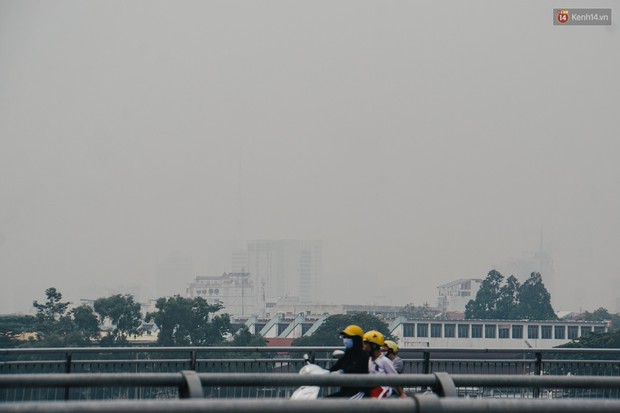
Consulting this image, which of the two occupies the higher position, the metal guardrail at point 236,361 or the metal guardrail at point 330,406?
the metal guardrail at point 330,406

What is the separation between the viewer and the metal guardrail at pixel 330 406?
18.0 ft

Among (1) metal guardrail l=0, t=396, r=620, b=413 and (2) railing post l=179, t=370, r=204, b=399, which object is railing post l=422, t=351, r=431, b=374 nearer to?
(2) railing post l=179, t=370, r=204, b=399

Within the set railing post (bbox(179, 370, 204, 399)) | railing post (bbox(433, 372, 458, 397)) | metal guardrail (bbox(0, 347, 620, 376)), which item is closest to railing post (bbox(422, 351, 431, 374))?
metal guardrail (bbox(0, 347, 620, 376))

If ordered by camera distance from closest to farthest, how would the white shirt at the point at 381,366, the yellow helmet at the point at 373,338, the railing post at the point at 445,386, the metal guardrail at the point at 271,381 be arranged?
the metal guardrail at the point at 271,381
the railing post at the point at 445,386
the white shirt at the point at 381,366
the yellow helmet at the point at 373,338

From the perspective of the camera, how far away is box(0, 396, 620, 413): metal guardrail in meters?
5.48

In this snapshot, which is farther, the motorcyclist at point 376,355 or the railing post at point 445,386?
the motorcyclist at point 376,355

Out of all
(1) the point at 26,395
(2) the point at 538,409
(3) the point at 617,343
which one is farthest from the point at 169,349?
(3) the point at 617,343

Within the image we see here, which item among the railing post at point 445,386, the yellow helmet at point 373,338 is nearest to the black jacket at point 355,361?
the yellow helmet at point 373,338

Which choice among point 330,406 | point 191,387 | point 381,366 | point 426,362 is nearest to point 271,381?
point 191,387

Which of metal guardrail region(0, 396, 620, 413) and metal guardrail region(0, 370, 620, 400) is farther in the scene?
metal guardrail region(0, 370, 620, 400)

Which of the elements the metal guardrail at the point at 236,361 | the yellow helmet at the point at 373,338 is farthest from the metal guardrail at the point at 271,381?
the metal guardrail at the point at 236,361

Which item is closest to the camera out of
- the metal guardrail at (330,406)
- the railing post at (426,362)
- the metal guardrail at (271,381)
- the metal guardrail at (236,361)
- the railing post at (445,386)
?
the metal guardrail at (330,406)

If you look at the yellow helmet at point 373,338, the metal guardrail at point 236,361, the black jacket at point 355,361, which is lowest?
the metal guardrail at point 236,361

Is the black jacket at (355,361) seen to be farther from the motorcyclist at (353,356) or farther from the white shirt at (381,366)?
the white shirt at (381,366)
